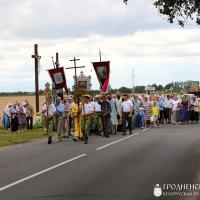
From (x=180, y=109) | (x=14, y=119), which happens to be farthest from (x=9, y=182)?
(x=180, y=109)

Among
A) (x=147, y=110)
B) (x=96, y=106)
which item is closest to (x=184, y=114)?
(x=147, y=110)

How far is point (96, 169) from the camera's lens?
15195 millimetres

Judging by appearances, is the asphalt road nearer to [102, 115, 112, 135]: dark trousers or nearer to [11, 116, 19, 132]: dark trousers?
[102, 115, 112, 135]: dark trousers

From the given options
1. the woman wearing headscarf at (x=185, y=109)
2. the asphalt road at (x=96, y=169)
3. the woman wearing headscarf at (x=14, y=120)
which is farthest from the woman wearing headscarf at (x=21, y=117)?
the asphalt road at (x=96, y=169)

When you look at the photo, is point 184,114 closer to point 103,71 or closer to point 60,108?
point 103,71

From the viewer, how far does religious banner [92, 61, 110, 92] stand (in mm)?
37469

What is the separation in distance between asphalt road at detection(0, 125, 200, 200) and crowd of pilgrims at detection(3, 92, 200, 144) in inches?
86.5

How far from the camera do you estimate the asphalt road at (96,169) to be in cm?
1178

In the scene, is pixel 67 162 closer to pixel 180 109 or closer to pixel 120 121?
pixel 120 121

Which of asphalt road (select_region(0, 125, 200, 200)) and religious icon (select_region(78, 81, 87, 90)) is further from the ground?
religious icon (select_region(78, 81, 87, 90))

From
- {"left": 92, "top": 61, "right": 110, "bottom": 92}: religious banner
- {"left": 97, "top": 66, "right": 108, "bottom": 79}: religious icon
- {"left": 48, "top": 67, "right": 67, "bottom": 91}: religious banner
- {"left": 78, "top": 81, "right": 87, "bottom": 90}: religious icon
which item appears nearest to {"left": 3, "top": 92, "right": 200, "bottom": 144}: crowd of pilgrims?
{"left": 92, "top": 61, "right": 110, "bottom": 92}: religious banner

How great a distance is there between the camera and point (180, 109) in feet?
129

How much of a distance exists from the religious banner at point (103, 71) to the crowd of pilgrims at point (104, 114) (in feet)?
7.58

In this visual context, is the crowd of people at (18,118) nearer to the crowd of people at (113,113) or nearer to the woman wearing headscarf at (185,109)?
the crowd of people at (113,113)
